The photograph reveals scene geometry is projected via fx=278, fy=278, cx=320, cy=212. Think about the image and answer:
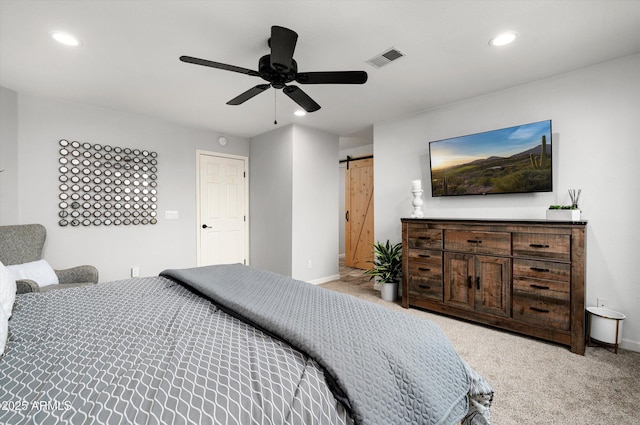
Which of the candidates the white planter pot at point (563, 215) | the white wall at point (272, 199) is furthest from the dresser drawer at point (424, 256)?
the white wall at point (272, 199)

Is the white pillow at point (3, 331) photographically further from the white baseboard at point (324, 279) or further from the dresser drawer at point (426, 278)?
the white baseboard at point (324, 279)

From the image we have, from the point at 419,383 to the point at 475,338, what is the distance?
206 cm

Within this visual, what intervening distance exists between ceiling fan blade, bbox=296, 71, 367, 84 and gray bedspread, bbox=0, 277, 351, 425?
5.42ft

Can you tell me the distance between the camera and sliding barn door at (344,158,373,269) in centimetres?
561

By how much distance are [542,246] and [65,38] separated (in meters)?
4.25

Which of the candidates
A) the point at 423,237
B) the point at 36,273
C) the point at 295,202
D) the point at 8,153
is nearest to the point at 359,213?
the point at 295,202

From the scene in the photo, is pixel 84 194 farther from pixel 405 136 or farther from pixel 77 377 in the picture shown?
pixel 405 136

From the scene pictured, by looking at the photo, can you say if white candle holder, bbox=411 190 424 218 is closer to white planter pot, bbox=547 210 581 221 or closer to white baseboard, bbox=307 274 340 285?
white planter pot, bbox=547 210 581 221

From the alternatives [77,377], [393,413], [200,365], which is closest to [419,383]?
[393,413]

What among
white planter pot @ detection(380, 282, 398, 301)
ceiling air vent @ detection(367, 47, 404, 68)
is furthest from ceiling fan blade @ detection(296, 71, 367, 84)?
white planter pot @ detection(380, 282, 398, 301)

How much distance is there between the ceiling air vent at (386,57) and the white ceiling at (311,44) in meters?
0.06

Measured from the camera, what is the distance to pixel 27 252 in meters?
2.83

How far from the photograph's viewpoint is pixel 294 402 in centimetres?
77

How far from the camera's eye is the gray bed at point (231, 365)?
703 millimetres
